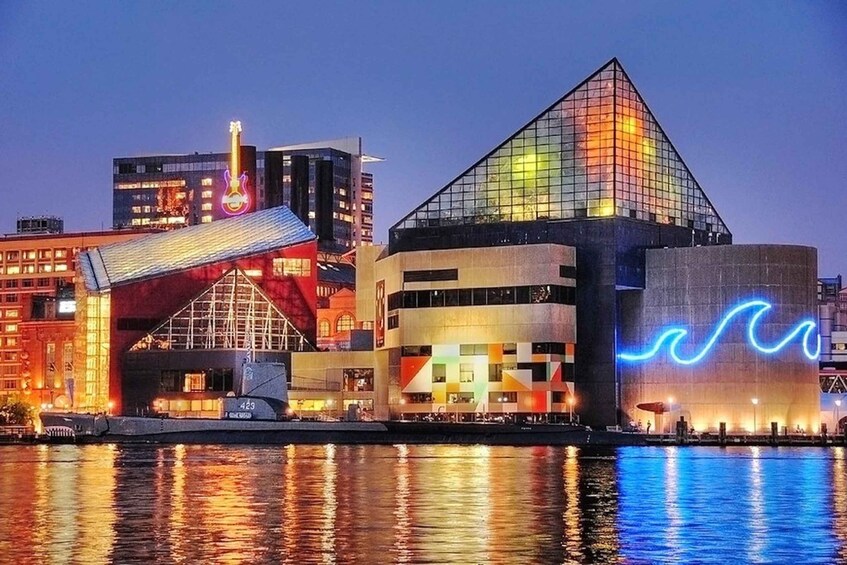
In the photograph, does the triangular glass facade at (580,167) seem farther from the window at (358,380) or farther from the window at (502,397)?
the window at (358,380)

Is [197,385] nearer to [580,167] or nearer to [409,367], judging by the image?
[409,367]

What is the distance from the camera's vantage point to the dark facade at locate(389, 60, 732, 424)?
514 ft

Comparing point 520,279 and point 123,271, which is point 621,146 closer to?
point 520,279

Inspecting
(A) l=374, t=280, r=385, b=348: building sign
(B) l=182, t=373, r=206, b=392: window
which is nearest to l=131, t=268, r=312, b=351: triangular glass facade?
(B) l=182, t=373, r=206, b=392: window

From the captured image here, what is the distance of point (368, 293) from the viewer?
591ft

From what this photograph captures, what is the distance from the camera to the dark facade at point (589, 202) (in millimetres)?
156750

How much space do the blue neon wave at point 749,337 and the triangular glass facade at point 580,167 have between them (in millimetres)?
13975

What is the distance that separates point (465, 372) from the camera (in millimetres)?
156125

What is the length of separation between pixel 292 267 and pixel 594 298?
1740 inches

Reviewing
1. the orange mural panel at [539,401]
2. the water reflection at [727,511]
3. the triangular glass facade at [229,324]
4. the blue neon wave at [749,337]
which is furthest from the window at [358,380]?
the water reflection at [727,511]

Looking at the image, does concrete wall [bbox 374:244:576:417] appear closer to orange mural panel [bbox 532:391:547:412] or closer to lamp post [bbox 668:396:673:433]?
orange mural panel [bbox 532:391:547:412]

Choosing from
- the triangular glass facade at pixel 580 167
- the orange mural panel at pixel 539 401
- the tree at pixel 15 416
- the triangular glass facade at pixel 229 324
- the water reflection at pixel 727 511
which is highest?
the triangular glass facade at pixel 580 167

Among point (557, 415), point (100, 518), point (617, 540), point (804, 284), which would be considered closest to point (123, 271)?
point (557, 415)

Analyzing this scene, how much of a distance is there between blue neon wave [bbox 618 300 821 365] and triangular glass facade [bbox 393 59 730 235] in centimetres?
1397
